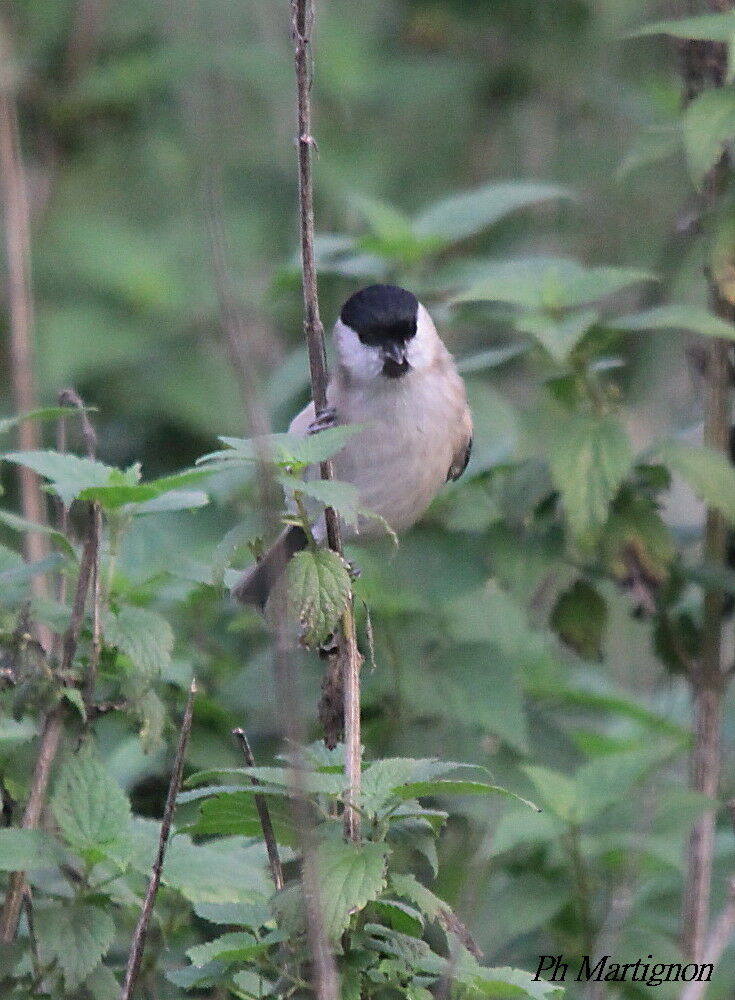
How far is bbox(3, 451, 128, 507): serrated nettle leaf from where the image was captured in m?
1.98

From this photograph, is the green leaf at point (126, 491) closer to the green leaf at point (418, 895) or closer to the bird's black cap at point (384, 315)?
the green leaf at point (418, 895)

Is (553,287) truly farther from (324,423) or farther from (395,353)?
(324,423)

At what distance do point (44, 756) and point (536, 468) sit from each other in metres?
1.44

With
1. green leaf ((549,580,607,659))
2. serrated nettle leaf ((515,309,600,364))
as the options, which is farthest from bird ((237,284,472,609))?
green leaf ((549,580,607,659))

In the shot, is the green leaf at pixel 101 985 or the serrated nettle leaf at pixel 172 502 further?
the serrated nettle leaf at pixel 172 502

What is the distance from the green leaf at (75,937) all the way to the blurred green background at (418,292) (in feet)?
1.79

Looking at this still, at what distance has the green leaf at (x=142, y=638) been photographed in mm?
2004

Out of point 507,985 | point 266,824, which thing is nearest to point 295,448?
point 266,824

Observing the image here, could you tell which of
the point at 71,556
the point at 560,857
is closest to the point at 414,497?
the point at 560,857

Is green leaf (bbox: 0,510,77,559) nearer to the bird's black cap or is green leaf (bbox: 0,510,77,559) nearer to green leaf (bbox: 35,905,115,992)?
green leaf (bbox: 35,905,115,992)

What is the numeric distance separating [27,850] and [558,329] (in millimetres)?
1603

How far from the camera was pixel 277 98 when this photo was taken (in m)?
6.19

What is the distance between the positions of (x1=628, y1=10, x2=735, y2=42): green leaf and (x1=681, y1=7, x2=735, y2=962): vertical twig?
0.27 meters

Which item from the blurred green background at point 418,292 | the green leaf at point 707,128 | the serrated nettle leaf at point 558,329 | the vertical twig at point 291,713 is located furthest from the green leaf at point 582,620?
the vertical twig at point 291,713
